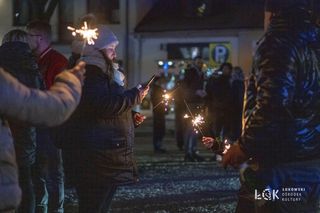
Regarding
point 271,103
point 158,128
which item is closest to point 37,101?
point 271,103

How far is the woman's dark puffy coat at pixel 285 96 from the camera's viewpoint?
3914mm

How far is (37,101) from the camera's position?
132 inches

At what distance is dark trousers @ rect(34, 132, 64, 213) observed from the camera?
6512mm

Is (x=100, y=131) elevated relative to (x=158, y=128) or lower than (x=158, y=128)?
elevated

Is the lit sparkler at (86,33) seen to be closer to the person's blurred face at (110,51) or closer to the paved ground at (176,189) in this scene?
the person's blurred face at (110,51)

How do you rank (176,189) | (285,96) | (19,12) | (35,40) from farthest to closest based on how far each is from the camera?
(19,12), (176,189), (35,40), (285,96)

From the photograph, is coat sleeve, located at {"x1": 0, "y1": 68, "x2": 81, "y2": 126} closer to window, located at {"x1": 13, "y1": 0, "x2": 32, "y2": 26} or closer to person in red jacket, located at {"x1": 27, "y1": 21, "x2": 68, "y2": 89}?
person in red jacket, located at {"x1": 27, "y1": 21, "x2": 68, "y2": 89}

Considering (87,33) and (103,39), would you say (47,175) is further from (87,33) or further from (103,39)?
(87,33)

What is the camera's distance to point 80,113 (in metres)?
5.19

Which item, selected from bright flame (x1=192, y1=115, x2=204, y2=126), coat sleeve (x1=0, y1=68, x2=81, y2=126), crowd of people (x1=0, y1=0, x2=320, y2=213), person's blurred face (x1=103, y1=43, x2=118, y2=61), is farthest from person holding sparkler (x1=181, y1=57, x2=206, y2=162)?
coat sleeve (x1=0, y1=68, x2=81, y2=126)

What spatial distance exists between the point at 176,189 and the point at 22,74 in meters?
4.41

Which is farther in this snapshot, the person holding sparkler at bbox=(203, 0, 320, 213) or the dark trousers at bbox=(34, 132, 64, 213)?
the dark trousers at bbox=(34, 132, 64, 213)

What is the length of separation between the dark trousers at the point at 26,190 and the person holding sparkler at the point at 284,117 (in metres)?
2.26

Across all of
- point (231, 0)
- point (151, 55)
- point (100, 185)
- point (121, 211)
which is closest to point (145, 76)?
point (151, 55)
